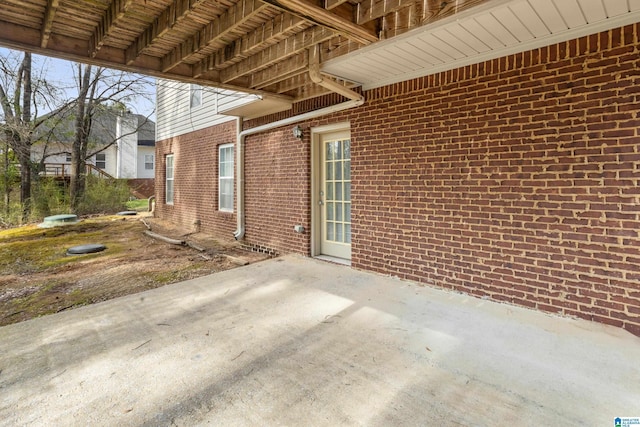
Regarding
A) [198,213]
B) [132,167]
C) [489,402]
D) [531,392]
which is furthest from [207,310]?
[132,167]

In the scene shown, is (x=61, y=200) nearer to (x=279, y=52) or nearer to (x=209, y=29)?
(x=209, y=29)

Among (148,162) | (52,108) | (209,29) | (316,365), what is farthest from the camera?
(148,162)

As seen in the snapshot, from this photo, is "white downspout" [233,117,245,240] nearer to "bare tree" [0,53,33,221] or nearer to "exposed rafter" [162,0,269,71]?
"exposed rafter" [162,0,269,71]

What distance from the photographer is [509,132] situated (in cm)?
333

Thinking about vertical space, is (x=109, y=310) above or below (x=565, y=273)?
below

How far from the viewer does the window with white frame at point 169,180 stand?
1034 centimetres

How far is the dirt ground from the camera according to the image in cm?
384

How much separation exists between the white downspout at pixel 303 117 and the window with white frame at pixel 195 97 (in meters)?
2.53

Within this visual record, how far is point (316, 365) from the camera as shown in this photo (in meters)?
2.28

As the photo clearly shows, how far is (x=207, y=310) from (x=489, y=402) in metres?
2.64

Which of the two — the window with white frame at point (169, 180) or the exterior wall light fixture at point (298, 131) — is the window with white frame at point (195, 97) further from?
the exterior wall light fixture at point (298, 131)

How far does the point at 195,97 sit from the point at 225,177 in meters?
2.90

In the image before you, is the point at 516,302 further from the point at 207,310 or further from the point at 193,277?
the point at 193,277

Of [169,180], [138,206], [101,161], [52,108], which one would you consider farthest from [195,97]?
[101,161]
